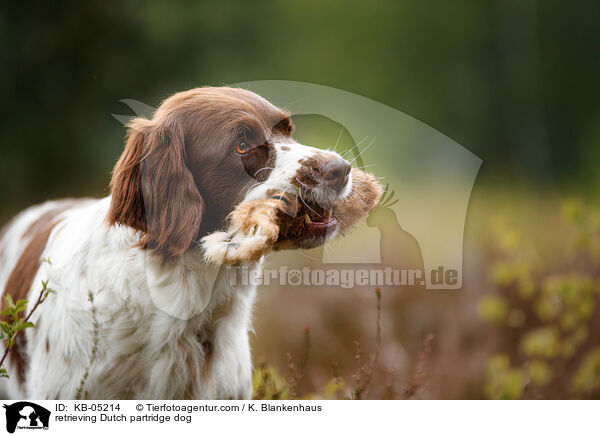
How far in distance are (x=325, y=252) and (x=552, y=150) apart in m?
1.52

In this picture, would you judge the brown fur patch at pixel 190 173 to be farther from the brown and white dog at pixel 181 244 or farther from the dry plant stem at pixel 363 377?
the dry plant stem at pixel 363 377

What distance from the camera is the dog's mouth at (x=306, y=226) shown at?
159 centimetres

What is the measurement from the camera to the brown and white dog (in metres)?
1.60

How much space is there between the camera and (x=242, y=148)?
1.63m

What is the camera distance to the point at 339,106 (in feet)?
7.23

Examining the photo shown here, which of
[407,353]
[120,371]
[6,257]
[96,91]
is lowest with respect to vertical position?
[120,371]

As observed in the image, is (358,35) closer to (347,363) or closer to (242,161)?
(242,161)

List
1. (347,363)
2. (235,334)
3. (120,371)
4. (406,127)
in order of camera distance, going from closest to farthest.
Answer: (120,371)
(235,334)
(406,127)
(347,363)

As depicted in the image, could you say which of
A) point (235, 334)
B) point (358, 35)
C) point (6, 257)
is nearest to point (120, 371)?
point (235, 334)
